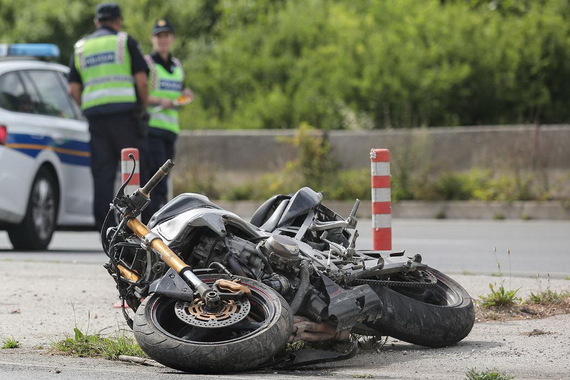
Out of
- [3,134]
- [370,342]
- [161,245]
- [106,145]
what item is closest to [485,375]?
[370,342]

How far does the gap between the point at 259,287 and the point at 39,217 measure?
247 inches

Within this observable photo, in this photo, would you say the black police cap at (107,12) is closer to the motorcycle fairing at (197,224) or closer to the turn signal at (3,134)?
the turn signal at (3,134)

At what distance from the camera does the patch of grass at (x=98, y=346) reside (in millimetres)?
6109

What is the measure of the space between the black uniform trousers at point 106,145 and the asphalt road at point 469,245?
1.76 feet

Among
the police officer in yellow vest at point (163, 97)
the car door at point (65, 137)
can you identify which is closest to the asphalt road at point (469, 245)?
the car door at point (65, 137)

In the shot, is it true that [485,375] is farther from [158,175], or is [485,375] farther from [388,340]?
[158,175]

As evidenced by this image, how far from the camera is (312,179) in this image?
54.6 ft

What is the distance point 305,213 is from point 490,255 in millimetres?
4753

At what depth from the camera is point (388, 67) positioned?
1816 cm

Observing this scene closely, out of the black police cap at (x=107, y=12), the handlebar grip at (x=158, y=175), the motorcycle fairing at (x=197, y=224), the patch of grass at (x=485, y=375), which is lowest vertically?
the patch of grass at (x=485, y=375)

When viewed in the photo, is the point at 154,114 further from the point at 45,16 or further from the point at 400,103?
the point at 45,16

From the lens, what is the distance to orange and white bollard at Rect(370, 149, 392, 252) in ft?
26.5

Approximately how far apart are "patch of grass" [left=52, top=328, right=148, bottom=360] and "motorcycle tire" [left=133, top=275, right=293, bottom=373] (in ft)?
1.46

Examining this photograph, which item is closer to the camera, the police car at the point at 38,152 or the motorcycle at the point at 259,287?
the motorcycle at the point at 259,287
